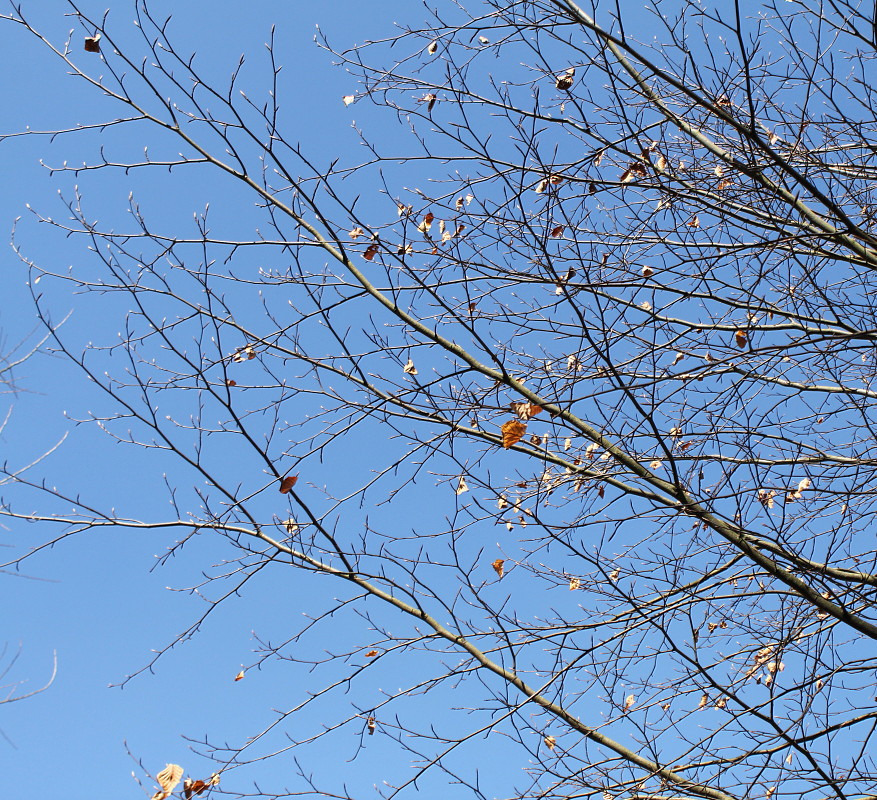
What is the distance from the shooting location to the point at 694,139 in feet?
13.5

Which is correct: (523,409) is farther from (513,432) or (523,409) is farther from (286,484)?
(286,484)

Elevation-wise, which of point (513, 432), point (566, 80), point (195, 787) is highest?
point (566, 80)

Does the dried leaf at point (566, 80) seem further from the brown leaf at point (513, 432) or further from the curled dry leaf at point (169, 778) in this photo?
the curled dry leaf at point (169, 778)

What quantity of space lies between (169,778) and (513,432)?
84.0 inches

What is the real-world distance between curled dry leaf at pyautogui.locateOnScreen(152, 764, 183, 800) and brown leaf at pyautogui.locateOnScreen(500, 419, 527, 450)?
2.02 meters

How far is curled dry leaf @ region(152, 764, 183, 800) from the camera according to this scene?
3379 millimetres

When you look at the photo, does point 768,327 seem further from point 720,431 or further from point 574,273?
point 574,273

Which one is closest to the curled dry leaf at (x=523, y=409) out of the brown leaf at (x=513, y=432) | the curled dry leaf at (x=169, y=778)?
the brown leaf at (x=513, y=432)

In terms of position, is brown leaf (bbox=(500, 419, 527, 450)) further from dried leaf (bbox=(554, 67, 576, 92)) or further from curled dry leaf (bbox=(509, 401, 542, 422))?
dried leaf (bbox=(554, 67, 576, 92))

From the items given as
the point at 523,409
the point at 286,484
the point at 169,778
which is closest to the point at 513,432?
→ the point at 523,409

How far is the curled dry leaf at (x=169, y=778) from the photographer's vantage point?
338cm

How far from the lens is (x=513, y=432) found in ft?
12.2

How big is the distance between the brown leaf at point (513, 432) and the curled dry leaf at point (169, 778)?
202 cm

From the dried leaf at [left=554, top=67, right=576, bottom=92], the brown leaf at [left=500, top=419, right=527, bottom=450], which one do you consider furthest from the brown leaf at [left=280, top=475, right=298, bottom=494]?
the dried leaf at [left=554, top=67, right=576, bottom=92]
